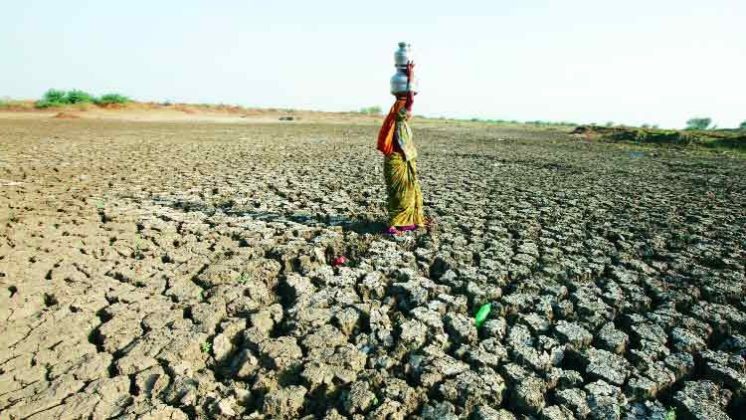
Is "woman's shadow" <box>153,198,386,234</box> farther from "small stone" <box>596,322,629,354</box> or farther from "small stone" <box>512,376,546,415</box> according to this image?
"small stone" <box>512,376,546,415</box>

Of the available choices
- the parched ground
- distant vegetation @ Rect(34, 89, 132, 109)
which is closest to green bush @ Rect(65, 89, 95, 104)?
distant vegetation @ Rect(34, 89, 132, 109)

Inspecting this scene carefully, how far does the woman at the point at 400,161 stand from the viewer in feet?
13.6

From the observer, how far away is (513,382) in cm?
231

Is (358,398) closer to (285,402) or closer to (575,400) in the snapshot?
(285,402)

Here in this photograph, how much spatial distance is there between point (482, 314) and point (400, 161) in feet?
5.93

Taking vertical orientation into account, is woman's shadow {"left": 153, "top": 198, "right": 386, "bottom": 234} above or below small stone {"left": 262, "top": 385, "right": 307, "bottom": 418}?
above

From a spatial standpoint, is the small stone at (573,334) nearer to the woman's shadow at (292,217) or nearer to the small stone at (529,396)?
the small stone at (529,396)

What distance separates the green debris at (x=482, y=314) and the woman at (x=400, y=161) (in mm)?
1610

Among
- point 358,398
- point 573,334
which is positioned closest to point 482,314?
point 573,334

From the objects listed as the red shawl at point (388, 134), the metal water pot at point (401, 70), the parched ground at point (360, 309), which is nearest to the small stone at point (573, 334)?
the parched ground at point (360, 309)

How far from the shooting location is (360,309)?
2984 mm

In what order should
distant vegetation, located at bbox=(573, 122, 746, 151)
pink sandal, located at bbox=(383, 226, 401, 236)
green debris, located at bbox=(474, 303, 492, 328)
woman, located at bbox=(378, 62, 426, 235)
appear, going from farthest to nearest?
distant vegetation, located at bbox=(573, 122, 746, 151), pink sandal, located at bbox=(383, 226, 401, 236), woman, located at bbox=(378, 62, 426, 235), green debris, located at bbox=(474, 303, 492, 328)

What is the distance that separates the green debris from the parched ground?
0.19 ft

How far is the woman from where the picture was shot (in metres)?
4.16
